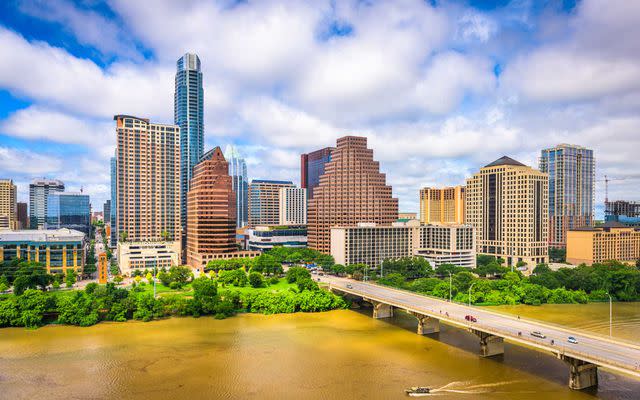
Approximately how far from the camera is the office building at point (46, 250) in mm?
102750

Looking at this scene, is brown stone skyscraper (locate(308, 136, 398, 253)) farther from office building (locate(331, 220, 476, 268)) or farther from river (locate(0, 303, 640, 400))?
river (locate(0, 303, 640, 400))

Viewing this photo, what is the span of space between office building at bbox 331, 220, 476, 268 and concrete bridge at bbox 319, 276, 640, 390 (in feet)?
142

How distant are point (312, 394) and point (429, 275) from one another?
77.0m

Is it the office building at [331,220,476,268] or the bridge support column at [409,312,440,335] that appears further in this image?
the office building at [331,220,476,268]

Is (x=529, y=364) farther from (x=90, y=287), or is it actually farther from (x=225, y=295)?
(x=90, y=287)

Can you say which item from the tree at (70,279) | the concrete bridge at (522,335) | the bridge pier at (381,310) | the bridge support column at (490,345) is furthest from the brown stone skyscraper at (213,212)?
the bridge support column at (490,345)

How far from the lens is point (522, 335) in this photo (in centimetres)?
5112

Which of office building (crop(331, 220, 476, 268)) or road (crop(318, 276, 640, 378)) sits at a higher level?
office building (crop(331, 220, 476, 268))

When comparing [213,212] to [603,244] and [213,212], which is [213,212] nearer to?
[213,212]

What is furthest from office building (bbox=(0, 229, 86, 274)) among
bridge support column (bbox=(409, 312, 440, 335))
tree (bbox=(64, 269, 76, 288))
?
bridge support column (bbox=(409, 312, 440, 335))

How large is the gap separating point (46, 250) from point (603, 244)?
15655cm

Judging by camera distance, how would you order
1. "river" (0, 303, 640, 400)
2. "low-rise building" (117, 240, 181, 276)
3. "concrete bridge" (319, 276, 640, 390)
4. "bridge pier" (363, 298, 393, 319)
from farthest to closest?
"low-rise building" (117, 240, 181, 276) < "bridge pier" (363, 298, 393, 319) < "river" (0, 303, 640, 400) < "concrete bridge" (319, 276, 640, 390)

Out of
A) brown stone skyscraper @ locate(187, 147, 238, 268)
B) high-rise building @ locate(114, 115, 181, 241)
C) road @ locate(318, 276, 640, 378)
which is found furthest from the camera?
high-rise building @ locate(114, 115, 181, 241)

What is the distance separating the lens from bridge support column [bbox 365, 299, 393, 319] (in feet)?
255
